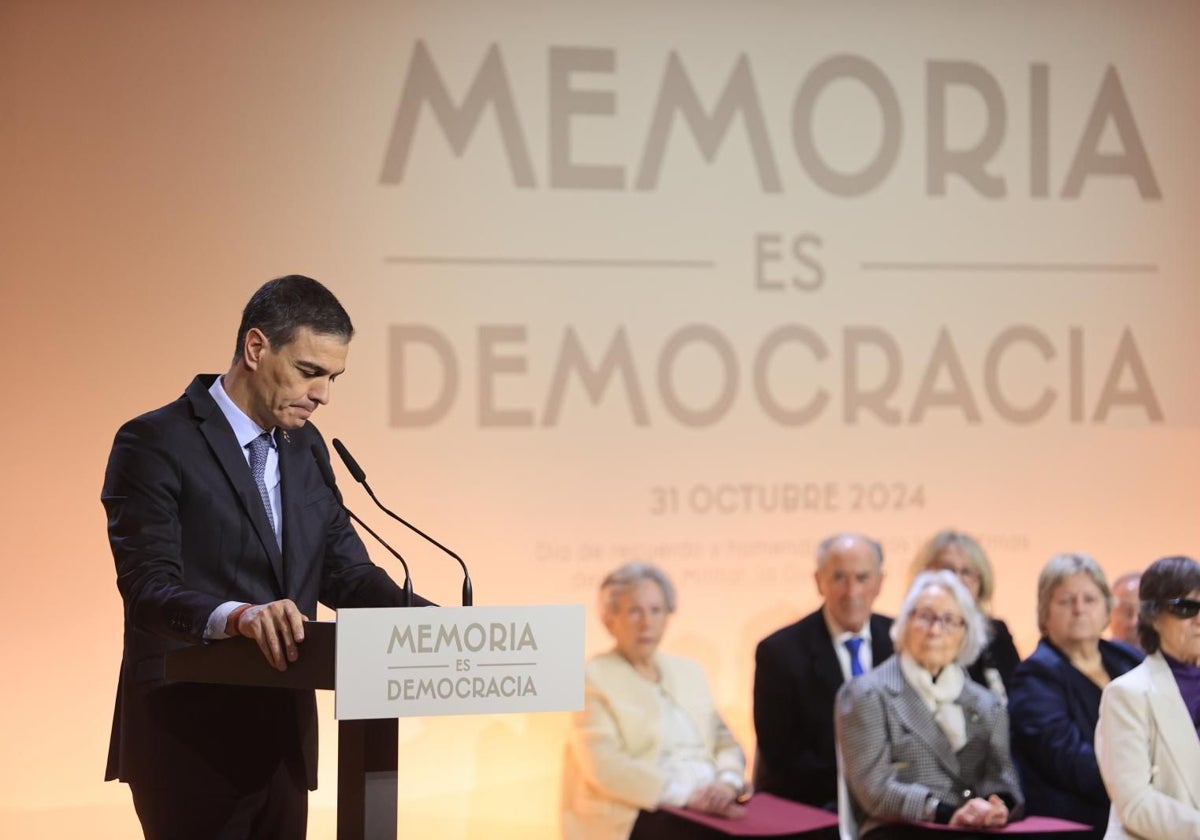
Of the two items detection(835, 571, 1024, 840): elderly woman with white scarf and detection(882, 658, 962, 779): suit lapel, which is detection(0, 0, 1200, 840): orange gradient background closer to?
detection(835, 571, 1024, 840): elderly woman with white scarf

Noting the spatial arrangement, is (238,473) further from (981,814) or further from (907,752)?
(981,814)

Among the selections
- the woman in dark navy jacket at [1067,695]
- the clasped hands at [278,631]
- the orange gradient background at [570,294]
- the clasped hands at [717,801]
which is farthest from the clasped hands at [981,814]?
the clasped hands at [278,631]

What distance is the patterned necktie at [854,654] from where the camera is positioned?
15.6 ft

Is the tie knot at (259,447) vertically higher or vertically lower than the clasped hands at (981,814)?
higher

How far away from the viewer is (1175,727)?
13.5 ft

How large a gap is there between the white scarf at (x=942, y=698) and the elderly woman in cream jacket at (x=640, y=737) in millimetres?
671

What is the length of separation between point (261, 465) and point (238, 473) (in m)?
0.09

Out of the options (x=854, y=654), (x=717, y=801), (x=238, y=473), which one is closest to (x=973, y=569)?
(x=854, y=654)

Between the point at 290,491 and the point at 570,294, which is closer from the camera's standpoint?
the point at 290,491

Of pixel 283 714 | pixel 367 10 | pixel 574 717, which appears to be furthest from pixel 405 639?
pixel 367 10

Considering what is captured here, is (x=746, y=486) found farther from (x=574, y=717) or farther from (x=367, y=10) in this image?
(x=367, y=10)

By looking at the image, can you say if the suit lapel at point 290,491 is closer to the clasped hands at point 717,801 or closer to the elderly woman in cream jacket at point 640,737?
the elderly woman in cream jacket at point 640,737

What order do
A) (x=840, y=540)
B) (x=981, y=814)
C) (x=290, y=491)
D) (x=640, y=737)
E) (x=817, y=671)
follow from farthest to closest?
(x=840, y=540)
(x=817, y=671)
(x=640, y=737)
(x=981, y=814)
(x=290, y=491)

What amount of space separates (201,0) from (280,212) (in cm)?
71
